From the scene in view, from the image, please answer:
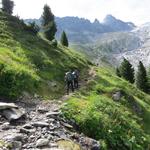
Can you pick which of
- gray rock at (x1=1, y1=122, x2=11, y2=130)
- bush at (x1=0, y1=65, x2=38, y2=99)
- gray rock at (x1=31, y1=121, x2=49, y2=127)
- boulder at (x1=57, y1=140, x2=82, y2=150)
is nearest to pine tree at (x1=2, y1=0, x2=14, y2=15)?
bush at (x1=0, y1=65, x2=38, y2=99)

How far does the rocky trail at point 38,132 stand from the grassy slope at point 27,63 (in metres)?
6.97

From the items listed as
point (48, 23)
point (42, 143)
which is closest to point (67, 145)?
point (42, 143)

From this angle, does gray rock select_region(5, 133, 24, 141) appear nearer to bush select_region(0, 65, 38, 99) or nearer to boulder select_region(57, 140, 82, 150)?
boulder select_region(57, 140, 82, 150)

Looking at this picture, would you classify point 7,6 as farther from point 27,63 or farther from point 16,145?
point 16,145

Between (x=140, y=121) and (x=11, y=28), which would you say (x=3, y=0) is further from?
(x=140, y=121)

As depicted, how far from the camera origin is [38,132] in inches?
943

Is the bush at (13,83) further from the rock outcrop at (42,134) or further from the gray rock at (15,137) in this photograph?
the gray rock at (15,137)

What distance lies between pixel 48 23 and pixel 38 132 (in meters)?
73.7

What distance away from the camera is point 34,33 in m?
78.4

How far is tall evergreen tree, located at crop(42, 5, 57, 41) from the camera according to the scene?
9194 cm

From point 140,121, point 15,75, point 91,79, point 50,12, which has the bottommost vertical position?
point 140,121

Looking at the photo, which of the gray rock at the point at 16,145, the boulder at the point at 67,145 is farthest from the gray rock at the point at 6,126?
the boulder at the point at 67,145

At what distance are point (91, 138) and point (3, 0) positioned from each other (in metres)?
73.6

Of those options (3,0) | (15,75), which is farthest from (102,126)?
(3,0)
